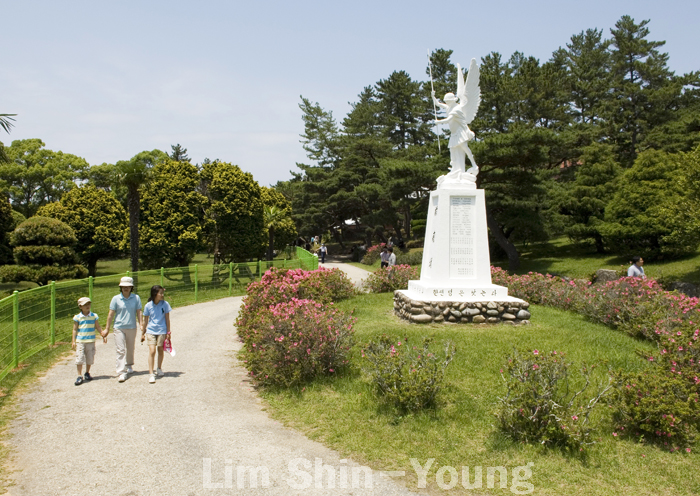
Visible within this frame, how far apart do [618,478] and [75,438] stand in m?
5.66

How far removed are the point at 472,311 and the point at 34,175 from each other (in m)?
39.7

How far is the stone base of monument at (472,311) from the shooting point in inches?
407

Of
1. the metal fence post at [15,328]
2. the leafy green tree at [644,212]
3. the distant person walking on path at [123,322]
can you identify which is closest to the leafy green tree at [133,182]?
the metal fence post at [15,328]

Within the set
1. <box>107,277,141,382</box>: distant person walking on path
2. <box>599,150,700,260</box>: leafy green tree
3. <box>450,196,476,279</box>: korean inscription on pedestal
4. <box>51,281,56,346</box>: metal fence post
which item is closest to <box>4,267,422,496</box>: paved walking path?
<box>107,277,141,382</box>: distant person walking on path

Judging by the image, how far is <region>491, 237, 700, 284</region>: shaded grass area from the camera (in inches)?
810

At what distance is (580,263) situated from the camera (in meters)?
26.0

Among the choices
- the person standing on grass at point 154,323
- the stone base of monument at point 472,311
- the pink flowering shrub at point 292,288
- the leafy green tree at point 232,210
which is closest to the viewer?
the person standing on grass at point 154,323

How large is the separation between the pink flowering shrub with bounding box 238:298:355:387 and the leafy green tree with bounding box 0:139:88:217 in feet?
127

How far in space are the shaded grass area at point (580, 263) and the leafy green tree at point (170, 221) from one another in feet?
54.8

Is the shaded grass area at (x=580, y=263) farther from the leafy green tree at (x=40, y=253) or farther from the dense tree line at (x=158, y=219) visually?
the leafy green tree at (x=40, y=253)

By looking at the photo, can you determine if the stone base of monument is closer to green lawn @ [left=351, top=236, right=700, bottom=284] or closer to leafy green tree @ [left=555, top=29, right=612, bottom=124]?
green lawn @ [left=351, top=236, right=700, bottom=284]

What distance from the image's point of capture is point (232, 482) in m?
4.66

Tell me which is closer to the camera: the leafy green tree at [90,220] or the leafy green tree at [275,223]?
the leafy green tree at [90,220]

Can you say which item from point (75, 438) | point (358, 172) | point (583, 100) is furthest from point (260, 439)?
point (583, 100)
